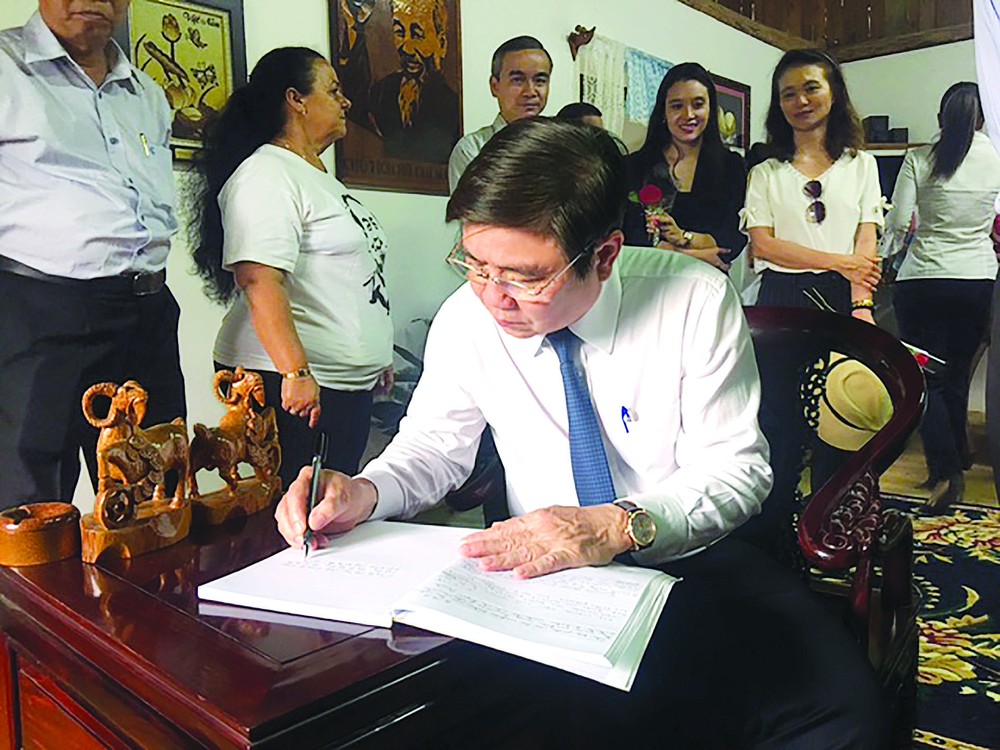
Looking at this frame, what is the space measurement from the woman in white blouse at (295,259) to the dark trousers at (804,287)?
4.90ft

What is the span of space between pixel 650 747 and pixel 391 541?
1.35 ft

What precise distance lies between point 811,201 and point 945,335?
0.92 metres

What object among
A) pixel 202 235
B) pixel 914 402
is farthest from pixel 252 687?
pixel 202 235

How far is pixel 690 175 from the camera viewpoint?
2.89 metres

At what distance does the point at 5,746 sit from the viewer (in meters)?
0.98

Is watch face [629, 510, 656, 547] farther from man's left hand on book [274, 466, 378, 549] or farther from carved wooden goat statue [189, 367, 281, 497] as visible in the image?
carved wooden goat statue [189, 367, 281, 497]

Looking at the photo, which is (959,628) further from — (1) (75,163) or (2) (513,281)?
(1) (75,163)

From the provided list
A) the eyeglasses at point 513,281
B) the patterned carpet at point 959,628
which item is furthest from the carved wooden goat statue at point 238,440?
the patterned carpet at point 959,628

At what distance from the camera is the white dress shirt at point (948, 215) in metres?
3.19

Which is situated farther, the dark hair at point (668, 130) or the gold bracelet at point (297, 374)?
the dark hair at point (668, 130)

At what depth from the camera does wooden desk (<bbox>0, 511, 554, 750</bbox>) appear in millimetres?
682

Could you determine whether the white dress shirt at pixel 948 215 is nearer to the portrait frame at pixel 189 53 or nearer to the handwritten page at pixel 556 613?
the portrait frame at pixel 189 53

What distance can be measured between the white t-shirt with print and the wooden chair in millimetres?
855

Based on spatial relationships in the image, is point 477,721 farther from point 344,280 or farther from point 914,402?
point 344,280
